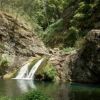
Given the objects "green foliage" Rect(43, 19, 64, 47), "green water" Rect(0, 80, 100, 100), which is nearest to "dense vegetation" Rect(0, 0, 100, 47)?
"green foliage" Rect(43, 19, 64, 47)

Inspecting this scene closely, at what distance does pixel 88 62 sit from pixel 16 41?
531 inches

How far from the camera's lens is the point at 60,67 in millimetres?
44906

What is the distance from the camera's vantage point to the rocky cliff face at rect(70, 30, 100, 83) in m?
40.3

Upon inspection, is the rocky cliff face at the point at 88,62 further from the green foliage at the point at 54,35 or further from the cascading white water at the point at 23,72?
the green foliage at the point at 54,35

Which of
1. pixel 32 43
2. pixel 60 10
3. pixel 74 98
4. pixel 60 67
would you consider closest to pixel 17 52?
pixel 32 43

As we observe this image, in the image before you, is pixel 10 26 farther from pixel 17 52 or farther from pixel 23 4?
pixel 23 4

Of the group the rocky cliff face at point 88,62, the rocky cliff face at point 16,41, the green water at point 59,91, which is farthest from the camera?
the rocky cliff face at point 16,41

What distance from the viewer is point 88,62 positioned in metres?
41.8

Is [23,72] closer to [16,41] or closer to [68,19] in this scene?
[16,41]

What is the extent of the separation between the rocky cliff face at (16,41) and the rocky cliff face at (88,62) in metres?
8.65

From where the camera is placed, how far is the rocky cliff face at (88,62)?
4033 cm

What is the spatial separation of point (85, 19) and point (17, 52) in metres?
15.3

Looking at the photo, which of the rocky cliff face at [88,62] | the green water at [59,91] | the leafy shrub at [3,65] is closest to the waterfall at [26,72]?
the leafy shrub at [3,65]

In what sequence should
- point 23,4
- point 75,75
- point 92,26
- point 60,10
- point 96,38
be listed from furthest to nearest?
1. point 60,10
2. point 23,4
3. point 92,26
4. point 75,75
5. point 96,38
